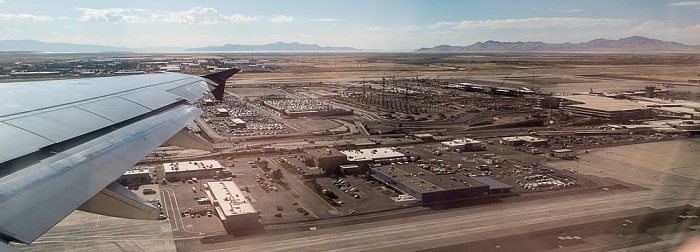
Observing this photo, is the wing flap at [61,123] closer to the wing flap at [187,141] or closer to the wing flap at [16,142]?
the wing flap at [16,142]

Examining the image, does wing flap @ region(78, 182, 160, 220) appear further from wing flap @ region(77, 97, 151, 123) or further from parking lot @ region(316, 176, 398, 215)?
parking lot @ region(316, 176, 398, 215)

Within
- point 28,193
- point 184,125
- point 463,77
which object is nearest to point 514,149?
point 184,125

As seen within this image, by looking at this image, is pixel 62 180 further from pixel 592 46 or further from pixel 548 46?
pixel 548 46

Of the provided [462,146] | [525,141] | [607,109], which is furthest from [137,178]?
[607,109]

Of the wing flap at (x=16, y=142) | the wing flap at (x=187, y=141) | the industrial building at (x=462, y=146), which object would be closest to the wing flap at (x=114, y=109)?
the wing flap at (x=187, y=141)

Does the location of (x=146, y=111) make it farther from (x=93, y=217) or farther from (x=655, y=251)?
(x=655, y=251)

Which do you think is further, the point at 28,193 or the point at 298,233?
the point at 298,233
